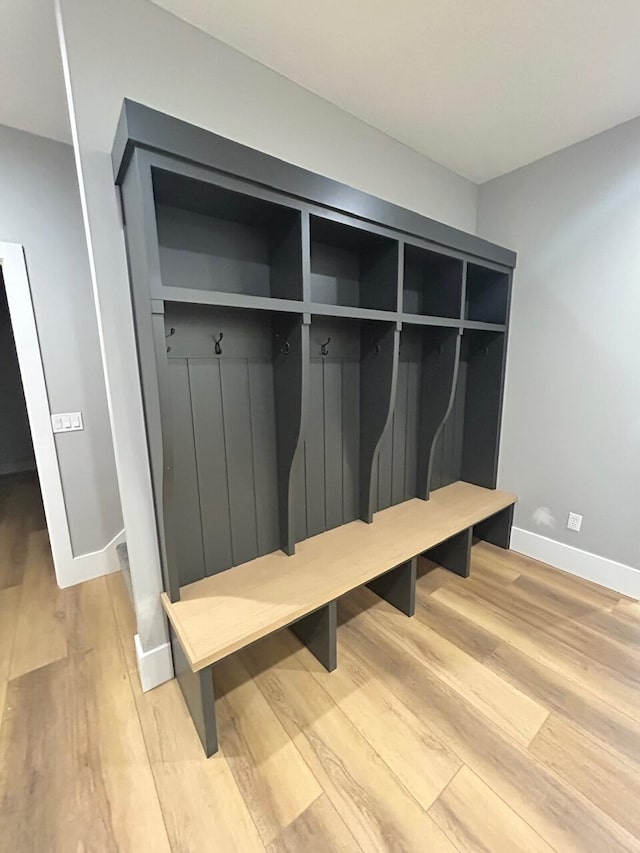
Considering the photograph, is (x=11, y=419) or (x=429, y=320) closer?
(x=429, y=320)

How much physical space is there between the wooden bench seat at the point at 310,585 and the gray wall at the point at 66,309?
128 centimetres

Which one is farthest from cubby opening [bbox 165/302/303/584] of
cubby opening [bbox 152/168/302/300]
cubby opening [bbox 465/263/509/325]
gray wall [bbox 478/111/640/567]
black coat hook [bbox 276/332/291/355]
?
gray wall [bbox 478/111/640/567]

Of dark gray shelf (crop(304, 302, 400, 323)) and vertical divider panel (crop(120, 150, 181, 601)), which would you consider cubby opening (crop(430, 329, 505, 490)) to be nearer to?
dark gray shelf (crop(304, 302, 400, 323))

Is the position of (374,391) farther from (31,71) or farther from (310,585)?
(31,71)

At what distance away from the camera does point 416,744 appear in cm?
131

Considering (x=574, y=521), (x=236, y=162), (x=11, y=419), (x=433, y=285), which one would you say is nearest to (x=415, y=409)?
(x=433, y=285)

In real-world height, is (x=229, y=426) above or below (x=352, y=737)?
above

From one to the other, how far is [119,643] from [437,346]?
2489mm

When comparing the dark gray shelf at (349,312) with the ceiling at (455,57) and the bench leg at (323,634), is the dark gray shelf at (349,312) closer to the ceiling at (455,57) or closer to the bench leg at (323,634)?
the ceiling at (455,57)

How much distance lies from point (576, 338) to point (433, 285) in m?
0.96

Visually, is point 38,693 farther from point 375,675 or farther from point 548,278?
point 548,278

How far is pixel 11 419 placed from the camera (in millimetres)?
4895

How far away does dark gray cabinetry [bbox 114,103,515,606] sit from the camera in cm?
119

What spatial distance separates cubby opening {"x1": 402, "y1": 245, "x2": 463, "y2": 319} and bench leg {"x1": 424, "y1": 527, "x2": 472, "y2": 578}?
1418 mm
